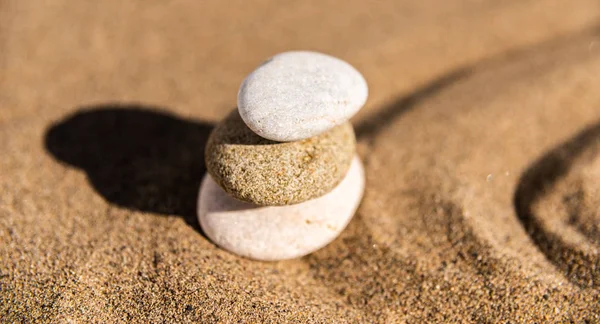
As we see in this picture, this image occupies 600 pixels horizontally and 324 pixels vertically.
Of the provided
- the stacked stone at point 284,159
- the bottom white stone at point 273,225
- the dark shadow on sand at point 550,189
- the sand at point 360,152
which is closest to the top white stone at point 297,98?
the stacked stone at point 284,159

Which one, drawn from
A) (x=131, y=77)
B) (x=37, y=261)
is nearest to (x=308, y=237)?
(x=37, y=261)

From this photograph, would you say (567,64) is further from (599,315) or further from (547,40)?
(599,315)

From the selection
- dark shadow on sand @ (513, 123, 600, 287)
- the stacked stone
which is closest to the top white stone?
the stacked stone

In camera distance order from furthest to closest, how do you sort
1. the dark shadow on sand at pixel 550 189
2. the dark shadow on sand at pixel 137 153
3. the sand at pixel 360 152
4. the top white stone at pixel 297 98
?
the dark shadow on sand at pixel 137 153 → the dark shadow on sand at pixel 550 189 → the sand at pixel 360 152 → the top white stone at pixel 297 98

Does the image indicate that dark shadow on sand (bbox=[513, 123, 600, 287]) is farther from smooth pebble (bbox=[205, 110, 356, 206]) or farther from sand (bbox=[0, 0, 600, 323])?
smooth pebble (bbox=[205, 110, 356, 206])

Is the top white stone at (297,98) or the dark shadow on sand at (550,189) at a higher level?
the top white stone at (297,98)

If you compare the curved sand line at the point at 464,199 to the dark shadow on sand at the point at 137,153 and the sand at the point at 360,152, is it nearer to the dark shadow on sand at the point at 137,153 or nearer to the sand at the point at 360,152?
the sand at the point at 360,152
